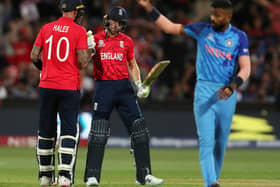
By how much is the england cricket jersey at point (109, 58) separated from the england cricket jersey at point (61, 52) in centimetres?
91

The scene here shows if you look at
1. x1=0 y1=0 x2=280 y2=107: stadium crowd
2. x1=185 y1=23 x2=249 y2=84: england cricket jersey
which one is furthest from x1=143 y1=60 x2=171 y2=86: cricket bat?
x1=0 y1=0 x2=280 y2=107: stadium crowd

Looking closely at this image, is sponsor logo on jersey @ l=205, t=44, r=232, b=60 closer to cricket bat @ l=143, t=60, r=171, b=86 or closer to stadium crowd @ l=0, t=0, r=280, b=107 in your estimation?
cricket bat @ l=143, t=60, r=171, b=86

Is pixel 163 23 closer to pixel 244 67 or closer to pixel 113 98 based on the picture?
pixel 244 67

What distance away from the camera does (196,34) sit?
8734 millimetres

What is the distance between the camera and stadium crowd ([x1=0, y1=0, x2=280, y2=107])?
1947 centimetres

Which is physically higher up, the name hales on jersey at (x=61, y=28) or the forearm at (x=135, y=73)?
the name hales on jersey at (x=61, y=28)

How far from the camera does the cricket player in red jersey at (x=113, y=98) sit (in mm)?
9867

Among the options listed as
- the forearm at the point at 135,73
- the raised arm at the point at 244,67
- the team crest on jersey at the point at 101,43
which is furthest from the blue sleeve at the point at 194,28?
the forearm at the point at 135,73

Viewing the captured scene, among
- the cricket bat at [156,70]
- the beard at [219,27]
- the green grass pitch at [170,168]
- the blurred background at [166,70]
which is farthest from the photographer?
the blurred background at [166,70]

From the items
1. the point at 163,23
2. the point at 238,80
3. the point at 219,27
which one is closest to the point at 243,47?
the point at 219,27

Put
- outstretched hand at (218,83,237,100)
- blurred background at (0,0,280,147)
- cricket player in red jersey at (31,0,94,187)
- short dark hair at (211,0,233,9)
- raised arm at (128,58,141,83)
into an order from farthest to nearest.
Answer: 1. blurred background at (0,0,280,147)
2. raised arm at (128,58,141,83)
3. cricket player in red jersey at (31,0,94,187)
4. short dark hair at (211,0,233,9)
5. outstretched hand at (218,83,237,100)

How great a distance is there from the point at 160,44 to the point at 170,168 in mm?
7533

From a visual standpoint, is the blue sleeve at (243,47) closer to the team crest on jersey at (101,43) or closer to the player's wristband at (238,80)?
the player's wristband at (238,80)

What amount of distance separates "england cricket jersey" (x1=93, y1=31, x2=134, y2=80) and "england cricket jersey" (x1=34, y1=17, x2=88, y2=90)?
2.99 feet
